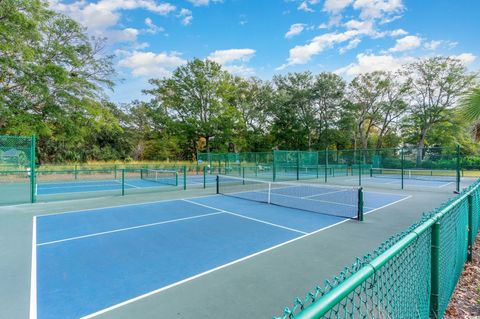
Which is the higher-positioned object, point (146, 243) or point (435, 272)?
point (435, 272)

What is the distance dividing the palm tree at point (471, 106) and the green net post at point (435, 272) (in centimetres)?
579

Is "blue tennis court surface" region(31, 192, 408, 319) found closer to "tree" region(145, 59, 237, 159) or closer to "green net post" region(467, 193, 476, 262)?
"green net post" region(467, 193, 476, 262)

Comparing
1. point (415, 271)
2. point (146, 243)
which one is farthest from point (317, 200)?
point (415, 271)

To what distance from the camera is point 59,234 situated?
621cm

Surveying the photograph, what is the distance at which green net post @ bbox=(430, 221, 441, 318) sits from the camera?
242 cm

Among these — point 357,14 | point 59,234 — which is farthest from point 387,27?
point 59,234

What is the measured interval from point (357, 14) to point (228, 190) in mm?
13386

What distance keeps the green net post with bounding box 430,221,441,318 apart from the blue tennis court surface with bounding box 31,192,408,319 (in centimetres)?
299

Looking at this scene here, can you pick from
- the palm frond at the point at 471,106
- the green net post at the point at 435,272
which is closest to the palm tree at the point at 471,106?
the palm frond at the point at 471,106

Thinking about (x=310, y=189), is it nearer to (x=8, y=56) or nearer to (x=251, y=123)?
(x=8, y=56)

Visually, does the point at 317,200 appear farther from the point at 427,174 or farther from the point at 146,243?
the point at 427,174

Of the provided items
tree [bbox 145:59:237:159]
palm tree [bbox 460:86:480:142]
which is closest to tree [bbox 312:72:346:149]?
tree [bbox 145:59:237:159]

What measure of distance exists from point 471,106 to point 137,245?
866 centimetres

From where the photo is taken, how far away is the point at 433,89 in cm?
3409
